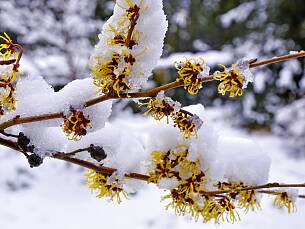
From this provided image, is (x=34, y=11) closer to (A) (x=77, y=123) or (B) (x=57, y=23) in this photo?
(B) (x=57, y=23)

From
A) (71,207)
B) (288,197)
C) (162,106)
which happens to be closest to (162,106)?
(162,106)

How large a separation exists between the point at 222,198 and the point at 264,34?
3052mm

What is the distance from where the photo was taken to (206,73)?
56 cm

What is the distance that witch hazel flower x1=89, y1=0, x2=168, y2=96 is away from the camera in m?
0.53

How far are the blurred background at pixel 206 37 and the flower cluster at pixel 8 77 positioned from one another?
2.71 m

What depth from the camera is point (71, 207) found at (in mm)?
2393

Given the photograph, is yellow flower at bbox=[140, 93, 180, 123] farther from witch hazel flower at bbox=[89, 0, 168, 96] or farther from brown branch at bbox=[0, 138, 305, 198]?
brown branch at bbox=[0, 138, 305, 198]

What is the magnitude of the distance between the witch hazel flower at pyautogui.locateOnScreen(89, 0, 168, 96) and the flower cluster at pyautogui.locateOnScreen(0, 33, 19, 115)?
106mm

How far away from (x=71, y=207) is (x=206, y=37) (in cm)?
180

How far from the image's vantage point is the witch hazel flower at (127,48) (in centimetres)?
53

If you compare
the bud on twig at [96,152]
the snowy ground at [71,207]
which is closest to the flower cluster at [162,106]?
the bud on twig at [96,152]

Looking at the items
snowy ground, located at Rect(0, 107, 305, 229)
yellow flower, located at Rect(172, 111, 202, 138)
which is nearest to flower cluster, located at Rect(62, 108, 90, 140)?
yellow flower, located at Rect(172, 111, 202, 138)

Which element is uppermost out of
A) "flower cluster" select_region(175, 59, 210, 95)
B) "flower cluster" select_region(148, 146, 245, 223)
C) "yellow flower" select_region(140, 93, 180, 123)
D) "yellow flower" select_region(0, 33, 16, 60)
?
"yellow flower" select_region(0, 33, 16, 60)

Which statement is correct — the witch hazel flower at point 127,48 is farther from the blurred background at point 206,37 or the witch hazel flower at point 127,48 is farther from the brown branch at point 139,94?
the blurred background at point 206,37
